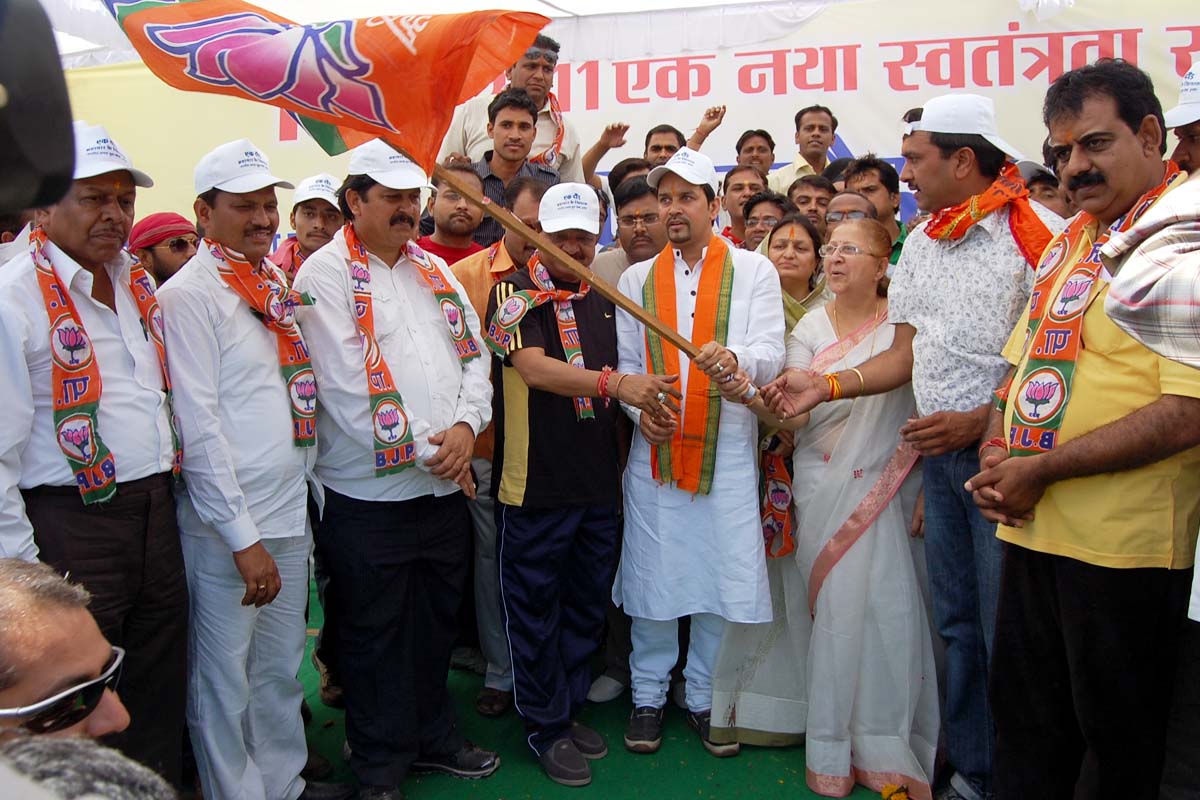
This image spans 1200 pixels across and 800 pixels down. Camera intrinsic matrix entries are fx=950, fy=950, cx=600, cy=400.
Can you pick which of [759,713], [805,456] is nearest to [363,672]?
[759,713]

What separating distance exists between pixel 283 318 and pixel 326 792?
1554mm

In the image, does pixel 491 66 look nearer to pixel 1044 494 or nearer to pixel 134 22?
pixel 134 22

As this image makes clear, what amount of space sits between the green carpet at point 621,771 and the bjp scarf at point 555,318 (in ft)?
4.02

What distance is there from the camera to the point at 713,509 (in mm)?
3387

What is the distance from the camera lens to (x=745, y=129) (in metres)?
6.56

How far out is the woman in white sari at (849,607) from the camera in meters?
3.15

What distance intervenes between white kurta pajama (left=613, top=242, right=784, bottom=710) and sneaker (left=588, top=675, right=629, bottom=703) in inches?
12.5

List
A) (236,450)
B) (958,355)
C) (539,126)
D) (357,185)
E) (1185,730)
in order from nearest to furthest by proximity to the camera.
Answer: (1185,730), (236,450), (958,355), (357,185), (539,126)

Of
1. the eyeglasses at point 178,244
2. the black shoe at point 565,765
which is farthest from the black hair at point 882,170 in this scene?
the eyeglasses at point 178,244

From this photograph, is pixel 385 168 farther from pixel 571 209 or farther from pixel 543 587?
pixel 543 587

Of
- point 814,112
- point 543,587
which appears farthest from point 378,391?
point 814,112

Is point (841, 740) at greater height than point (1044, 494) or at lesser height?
lesser

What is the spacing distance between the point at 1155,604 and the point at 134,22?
284cm

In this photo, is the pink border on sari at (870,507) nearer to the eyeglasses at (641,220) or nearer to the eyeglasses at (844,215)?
the eyeglasses at (844,215)
